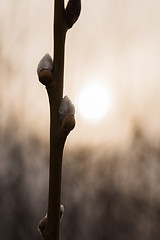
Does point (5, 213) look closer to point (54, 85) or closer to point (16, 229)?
point (16, 229)

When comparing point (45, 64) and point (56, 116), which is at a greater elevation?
point (45, 64)

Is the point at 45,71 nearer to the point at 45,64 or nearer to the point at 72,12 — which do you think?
the point at 45,64

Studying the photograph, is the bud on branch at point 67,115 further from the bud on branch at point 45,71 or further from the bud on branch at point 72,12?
A: the bud on branch at point 72,12

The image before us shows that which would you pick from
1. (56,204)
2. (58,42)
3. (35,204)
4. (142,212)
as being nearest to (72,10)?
(58,42)

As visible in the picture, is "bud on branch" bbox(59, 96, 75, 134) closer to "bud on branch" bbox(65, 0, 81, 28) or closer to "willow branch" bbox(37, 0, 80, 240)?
"willow branch" bbox(37, 0, 80, 240)

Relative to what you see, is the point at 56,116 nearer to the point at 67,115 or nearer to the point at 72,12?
the point at 67,115

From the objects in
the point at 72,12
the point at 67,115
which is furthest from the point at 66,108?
the point at 72,12

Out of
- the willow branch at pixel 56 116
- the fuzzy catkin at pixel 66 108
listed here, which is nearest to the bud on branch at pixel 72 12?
the willow branch at pixel 56 116

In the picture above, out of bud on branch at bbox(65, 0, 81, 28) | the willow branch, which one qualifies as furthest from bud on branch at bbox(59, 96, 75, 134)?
bud on branch at bbox(65, 0, 81, 28)

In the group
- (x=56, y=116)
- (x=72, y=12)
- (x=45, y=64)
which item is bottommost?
(x=56, y=116)
